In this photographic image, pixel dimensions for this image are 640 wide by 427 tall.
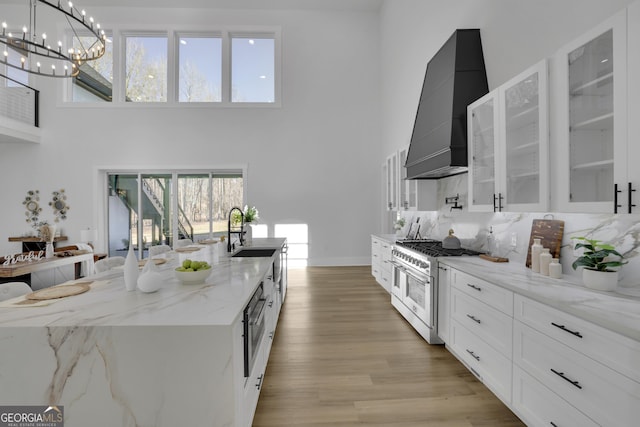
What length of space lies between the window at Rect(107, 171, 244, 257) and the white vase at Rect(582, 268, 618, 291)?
6.46 meters

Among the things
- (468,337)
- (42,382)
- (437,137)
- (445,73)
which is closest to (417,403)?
(468,337)

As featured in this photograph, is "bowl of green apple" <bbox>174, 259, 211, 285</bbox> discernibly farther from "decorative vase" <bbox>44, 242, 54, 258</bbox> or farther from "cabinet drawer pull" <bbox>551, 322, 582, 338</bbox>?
"decorative vase" <bbox>44, 242, 54, 258</bbox>

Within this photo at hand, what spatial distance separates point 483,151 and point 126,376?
3.05 meters

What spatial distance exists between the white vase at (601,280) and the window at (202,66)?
24.4 feet

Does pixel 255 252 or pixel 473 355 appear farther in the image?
pixel 255 252

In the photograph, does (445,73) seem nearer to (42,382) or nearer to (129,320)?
(129,320)

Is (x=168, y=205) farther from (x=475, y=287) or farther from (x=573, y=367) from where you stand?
(x=573, y=367)

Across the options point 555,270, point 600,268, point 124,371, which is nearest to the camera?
point 124,371

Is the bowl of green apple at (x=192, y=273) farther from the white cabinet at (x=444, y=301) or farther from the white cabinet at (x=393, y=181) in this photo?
the white cabinet at (x=393, y=181)

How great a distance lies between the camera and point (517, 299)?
177 cm

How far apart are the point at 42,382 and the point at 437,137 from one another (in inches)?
141

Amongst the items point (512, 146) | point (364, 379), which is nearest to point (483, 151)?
point (512, 146)

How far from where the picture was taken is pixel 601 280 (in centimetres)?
162

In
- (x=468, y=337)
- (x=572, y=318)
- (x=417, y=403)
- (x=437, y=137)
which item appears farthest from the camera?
(x=437, y=137)
